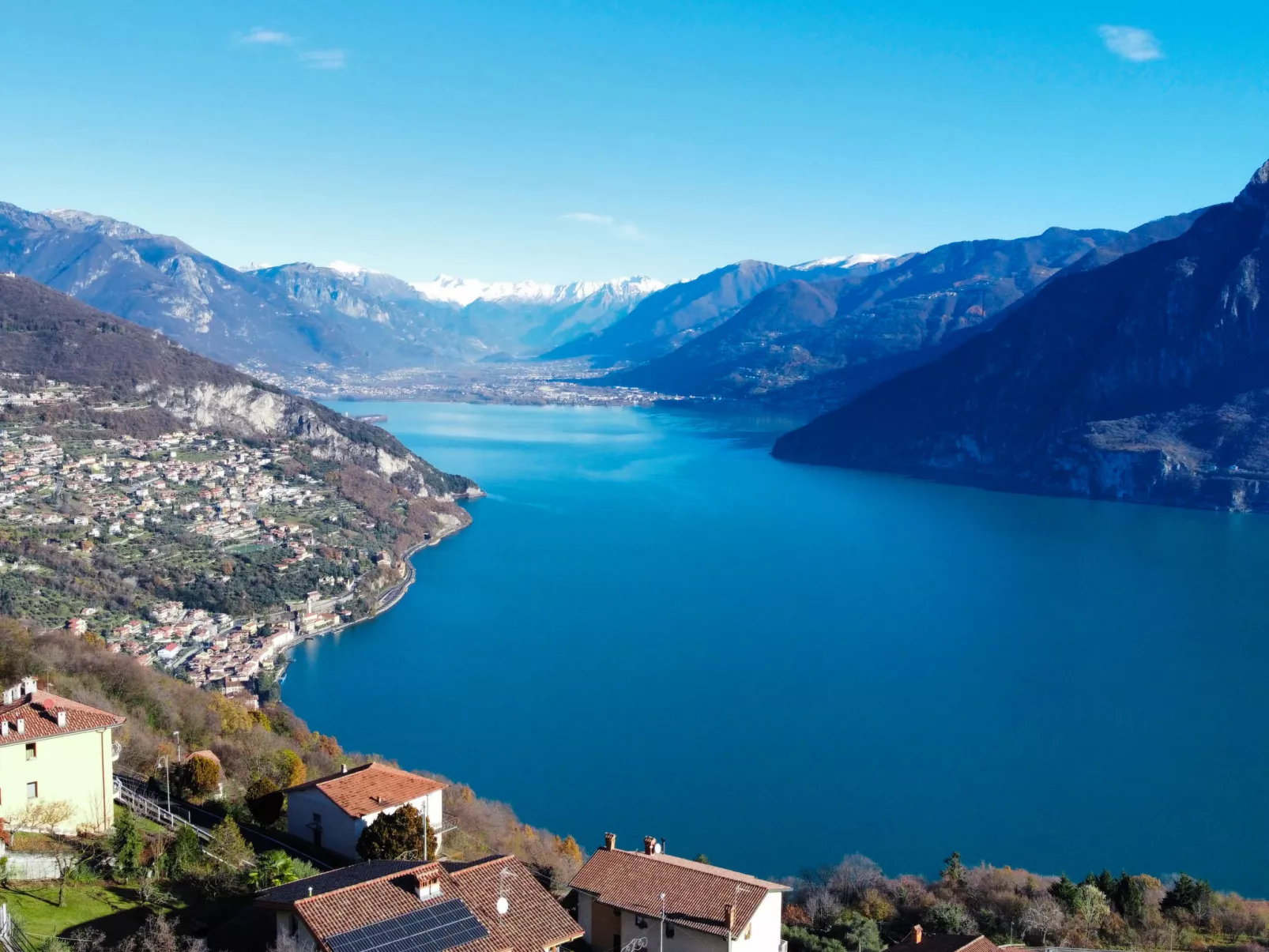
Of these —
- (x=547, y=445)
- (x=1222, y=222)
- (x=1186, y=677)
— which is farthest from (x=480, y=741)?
(x=1222, y=222)

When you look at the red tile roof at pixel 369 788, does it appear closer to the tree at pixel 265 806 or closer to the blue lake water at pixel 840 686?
the tree at pixel 265 806

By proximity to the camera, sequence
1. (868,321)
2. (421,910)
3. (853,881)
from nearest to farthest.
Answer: (421,910)
(853,881)
(868,321)

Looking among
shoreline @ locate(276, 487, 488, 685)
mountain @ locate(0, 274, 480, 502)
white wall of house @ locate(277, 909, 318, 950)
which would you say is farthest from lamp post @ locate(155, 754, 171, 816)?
mountain @ locate(0, 274, 480, 502)

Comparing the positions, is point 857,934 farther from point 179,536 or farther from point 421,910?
point 179,536

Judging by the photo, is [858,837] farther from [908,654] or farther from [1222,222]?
[1222,222]

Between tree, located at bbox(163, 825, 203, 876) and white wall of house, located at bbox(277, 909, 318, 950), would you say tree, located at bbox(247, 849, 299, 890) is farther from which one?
white wall of house, located at bbox(277, 909, 318, 950)

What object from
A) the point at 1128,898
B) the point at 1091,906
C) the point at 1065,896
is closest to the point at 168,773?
the point at 1065,896
